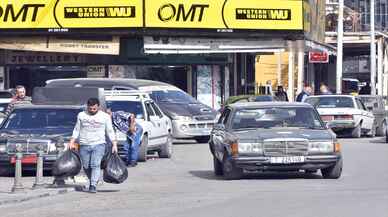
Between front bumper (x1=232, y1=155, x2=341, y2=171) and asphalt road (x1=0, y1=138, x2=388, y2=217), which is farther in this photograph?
front bumper (x1=232, y1=155, x2=341, y2=171)

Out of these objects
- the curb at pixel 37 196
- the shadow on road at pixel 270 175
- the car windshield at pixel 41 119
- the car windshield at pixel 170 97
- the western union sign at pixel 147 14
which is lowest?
the shadow on road at pixel 270 175

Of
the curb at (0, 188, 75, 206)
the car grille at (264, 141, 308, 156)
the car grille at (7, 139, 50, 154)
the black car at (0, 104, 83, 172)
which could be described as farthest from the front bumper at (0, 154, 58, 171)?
the car grille at (264, 141, 308, 156)

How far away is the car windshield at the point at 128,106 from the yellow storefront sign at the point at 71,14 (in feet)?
44.2

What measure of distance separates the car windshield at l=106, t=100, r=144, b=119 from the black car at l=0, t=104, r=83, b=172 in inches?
138

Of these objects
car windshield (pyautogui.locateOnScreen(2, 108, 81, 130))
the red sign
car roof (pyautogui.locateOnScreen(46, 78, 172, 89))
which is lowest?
car windshield (pyautogui.locateOnScreen(2, 108, 81, 130))

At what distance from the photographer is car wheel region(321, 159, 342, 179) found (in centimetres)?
1769

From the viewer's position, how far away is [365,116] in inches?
1308

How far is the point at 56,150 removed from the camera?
18.8 meters

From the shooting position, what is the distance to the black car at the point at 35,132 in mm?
18797

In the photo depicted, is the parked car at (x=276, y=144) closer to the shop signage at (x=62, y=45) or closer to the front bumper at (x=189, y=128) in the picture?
the front bumper at (x=189, y=128)

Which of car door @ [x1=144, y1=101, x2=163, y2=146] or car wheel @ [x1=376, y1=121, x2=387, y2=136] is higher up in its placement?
car door @ [x1=144, y1=101, x2=163, y2=146]

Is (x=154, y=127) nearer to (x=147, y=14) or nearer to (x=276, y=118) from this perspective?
(x=276, y=118)

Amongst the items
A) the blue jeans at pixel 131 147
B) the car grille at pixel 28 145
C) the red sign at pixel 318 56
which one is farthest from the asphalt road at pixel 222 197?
the red sign at pixel 318 56

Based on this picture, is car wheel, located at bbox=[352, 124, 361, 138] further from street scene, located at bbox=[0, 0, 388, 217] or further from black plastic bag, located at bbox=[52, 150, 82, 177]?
→ black plastic bag, located at bbox=[52, 150, 82, 177]
